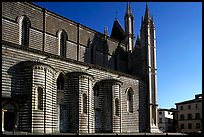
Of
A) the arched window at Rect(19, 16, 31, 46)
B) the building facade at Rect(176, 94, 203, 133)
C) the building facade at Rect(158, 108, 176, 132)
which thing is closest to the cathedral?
the arched window at Rect(19, 16, 31, 46)

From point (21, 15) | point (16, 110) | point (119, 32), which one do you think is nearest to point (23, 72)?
point (16, 110)

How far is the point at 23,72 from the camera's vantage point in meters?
24.2

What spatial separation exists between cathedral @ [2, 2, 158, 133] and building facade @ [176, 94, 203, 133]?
23.9 metres

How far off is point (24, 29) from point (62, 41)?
5.43 meters

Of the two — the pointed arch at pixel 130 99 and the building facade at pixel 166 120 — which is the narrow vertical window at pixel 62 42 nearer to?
the pointed arch at pixel 130 99

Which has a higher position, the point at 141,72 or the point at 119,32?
the point at 119,32

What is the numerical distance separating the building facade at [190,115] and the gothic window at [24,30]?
40821 mm

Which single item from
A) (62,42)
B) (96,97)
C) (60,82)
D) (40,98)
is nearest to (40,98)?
(40,98)

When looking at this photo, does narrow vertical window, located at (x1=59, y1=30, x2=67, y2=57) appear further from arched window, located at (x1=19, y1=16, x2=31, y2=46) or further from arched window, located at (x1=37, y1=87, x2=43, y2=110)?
arched window, located at (x1=37, y1=87, x2=43, y2=110)

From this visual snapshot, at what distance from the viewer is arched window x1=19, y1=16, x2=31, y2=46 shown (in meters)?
30.5

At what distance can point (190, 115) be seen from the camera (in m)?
63.6

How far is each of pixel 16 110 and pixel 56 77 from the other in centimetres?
528

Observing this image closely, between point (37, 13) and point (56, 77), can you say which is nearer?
point (56, 77)

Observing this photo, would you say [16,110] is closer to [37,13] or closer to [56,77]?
[56,77]
